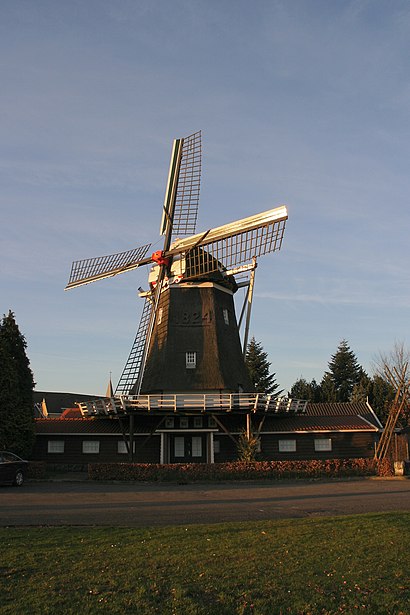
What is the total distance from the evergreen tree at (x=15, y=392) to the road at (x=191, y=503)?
235 inches

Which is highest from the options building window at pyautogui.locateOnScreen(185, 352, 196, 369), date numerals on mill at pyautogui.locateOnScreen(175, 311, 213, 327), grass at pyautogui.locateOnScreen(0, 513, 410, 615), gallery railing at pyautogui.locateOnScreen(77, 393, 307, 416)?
date numerals on mill at pyautogui.locateOnScreen(175, 311, 213, 327)

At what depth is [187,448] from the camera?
1347 inches

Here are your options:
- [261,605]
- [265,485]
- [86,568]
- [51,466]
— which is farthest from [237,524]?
[51,466]

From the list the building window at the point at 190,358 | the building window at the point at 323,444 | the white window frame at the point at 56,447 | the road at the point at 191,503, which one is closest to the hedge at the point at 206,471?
the road at the point at 191,503

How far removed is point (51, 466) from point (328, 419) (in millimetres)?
16919

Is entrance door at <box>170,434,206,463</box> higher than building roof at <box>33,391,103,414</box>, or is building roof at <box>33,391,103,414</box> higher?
building roof at <box>33,391,103,414</box>

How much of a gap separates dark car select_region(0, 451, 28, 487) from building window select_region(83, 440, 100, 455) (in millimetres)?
10003

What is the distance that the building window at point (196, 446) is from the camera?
112 feet

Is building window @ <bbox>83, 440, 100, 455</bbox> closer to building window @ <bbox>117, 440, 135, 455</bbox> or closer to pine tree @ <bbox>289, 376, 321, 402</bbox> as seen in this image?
building window @ <bbox>117, 440, 135, 455</bbox>

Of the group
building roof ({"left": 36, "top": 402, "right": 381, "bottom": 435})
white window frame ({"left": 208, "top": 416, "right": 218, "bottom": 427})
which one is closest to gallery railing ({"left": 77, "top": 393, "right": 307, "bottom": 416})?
building roof ({"left": 36, "top": 402, "right": 381, "bottom": 435})

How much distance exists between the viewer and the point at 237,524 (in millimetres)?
12828

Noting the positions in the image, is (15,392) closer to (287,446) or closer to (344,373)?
(287,446)

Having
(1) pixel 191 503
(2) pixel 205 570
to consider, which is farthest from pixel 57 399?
(2) pixel 205 570

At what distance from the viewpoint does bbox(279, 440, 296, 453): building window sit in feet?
113
